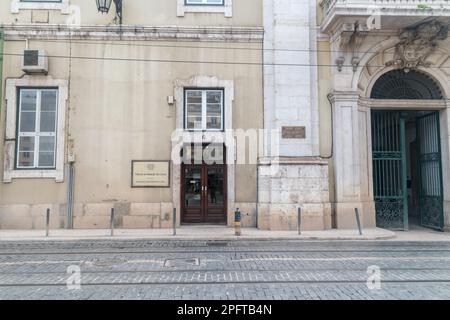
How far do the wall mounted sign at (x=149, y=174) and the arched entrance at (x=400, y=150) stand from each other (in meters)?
8.04

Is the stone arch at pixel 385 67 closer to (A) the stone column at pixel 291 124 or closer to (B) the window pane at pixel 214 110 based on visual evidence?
(A) the stone column at pixel 291 124

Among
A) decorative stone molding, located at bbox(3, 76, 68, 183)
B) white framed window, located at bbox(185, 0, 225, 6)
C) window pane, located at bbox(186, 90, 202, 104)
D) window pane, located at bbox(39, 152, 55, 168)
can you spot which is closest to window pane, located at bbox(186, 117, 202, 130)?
window pane, located at bbox(186, 90, 202, 104)

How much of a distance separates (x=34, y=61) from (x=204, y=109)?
649 cm

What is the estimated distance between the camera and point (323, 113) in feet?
50.8

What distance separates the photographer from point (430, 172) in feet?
53.0

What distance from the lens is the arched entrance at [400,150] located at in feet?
50.7

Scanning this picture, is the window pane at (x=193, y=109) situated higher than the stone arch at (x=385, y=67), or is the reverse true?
the stone arch at (x=385, y=67)

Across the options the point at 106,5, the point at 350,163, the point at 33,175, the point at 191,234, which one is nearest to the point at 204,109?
the point at 191,234

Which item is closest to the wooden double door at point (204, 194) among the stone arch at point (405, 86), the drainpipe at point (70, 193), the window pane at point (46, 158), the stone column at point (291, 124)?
the stone column at point (291, 124)

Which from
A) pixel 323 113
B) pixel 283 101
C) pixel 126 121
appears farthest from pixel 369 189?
pixel 126 121

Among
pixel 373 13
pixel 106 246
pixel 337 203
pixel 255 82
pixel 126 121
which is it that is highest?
pixel 373 13

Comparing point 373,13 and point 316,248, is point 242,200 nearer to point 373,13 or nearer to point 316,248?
point 316,248

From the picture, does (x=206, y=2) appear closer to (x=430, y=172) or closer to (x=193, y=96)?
(x=193, y=96)
